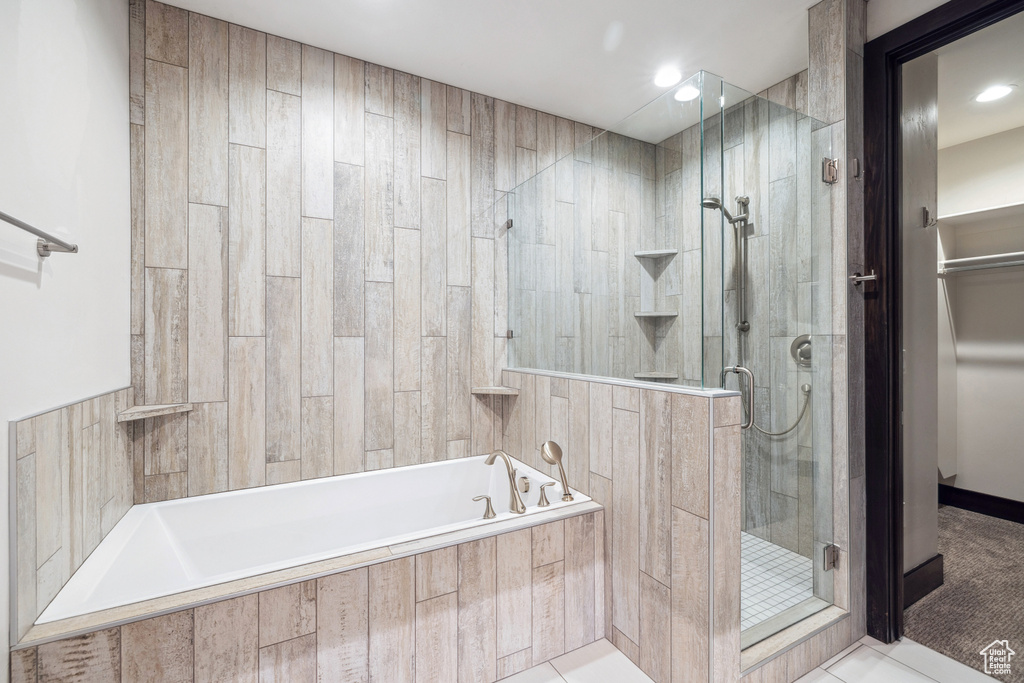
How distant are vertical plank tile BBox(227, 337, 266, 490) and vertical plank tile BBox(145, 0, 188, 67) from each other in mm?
1217

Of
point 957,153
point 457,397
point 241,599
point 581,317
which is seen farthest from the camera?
point 457,397

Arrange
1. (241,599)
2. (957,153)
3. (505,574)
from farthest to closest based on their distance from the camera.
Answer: (957,153) → (505,574) → (241,599)

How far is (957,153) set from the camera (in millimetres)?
2219

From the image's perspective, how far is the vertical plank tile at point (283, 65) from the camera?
204 cm

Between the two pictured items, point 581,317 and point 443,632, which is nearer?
point 443,632

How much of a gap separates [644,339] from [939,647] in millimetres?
1552

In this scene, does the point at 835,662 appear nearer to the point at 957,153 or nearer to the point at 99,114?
the point at 957,153

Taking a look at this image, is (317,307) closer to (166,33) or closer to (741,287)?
(166,33)

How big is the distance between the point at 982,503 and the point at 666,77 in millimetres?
2832

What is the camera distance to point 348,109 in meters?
2.19

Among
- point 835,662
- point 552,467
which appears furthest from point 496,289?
point 835,662

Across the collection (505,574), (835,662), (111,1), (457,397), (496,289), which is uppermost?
(111,1)

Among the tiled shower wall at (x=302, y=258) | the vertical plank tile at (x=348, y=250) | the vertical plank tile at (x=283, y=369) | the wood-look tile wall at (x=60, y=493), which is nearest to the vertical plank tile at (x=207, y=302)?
the tiled shower wall at (x=302, y=258)

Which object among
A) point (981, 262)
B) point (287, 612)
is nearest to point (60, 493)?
point (287, 612)
